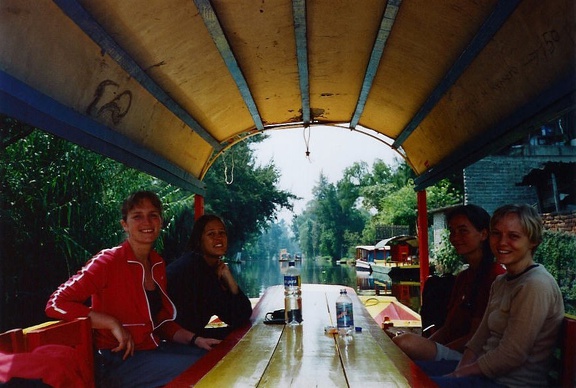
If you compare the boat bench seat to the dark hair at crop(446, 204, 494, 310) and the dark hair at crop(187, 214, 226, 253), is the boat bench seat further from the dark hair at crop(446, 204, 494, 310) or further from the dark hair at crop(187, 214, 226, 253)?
the dark hair at crop(446, 204, 494, 310)

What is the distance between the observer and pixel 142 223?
9.26ft

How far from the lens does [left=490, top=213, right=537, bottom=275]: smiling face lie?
223 centimetres

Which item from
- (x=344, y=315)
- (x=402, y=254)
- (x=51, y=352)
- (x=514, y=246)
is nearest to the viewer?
(x=51, y=352)

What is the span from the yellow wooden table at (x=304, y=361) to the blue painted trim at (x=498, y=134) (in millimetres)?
1426

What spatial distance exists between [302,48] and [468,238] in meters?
1.76

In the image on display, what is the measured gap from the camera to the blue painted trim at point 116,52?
2.12 metres

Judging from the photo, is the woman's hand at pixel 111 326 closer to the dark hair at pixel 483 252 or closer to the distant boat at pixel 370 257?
the dark hair at pixel 483 252

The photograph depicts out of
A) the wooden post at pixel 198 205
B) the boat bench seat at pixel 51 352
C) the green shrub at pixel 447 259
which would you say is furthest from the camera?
the green shrub at pixel 447 259

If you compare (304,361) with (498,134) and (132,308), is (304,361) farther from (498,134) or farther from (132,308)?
(498,134)

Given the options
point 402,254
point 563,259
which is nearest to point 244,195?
point 402,254

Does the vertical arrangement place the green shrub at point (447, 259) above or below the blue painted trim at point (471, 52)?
below

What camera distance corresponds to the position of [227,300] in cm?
336

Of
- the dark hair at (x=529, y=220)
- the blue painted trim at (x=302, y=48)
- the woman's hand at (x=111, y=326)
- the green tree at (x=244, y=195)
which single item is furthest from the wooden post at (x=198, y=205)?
the green tree at (x=244, y=195)

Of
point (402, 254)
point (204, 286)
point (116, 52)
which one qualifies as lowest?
point (204, 286)
